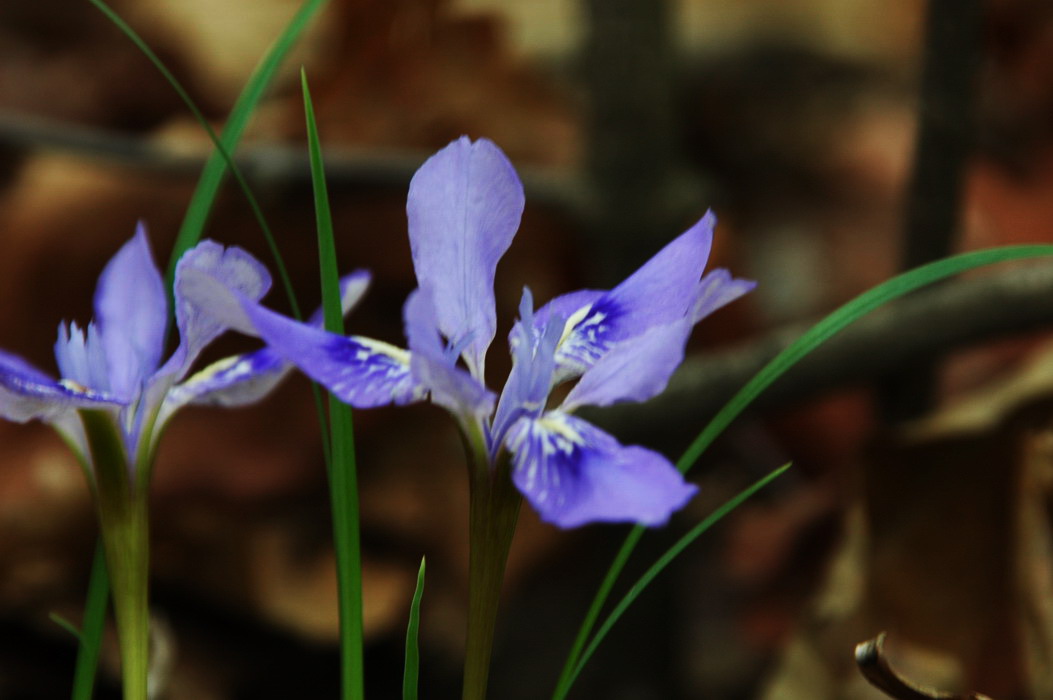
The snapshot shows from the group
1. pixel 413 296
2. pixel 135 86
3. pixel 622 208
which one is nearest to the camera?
pixel 413 296

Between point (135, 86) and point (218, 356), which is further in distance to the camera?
point (135, 86)

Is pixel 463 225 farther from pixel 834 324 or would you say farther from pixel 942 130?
pixel 942 130

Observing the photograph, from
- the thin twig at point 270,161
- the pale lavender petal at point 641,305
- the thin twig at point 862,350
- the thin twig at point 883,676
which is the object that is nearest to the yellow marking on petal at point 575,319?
the pale lavender petal at point 641,305

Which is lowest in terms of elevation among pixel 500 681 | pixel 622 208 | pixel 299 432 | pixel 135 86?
pixel 500 681

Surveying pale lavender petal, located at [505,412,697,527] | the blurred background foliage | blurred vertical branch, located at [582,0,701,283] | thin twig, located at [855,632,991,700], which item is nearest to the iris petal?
pale lavender petal, located at [505,412,697,527]

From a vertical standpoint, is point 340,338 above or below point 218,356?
below

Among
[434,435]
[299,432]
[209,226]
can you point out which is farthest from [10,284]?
[434,435]

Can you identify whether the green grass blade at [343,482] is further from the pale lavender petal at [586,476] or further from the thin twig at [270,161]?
the thin twig at [270,161]

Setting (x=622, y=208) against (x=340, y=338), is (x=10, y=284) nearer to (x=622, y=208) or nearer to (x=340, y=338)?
(x=622, y=208)

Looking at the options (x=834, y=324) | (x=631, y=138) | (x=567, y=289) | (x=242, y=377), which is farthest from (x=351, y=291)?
(x=567, y=289)
